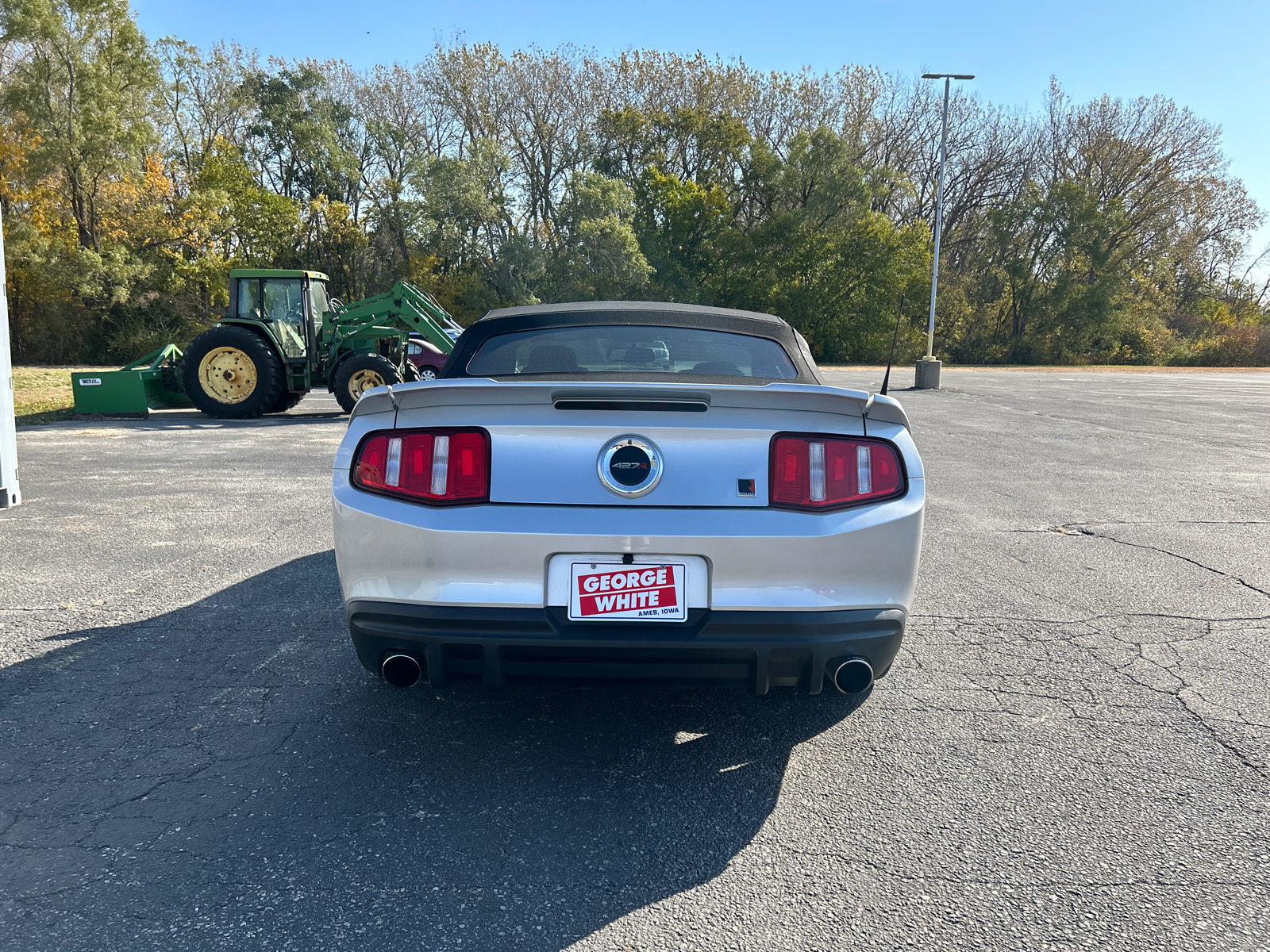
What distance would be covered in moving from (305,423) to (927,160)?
155ft

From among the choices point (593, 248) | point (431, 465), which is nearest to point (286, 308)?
point (431, 465)

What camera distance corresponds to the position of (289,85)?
38.8 metres

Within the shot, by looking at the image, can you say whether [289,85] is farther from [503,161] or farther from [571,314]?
[571,314]

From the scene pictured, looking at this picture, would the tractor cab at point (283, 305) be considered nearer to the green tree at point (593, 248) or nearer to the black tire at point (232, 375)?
the black tire at point (232, 375)

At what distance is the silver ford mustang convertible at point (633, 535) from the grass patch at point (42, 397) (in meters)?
9.78

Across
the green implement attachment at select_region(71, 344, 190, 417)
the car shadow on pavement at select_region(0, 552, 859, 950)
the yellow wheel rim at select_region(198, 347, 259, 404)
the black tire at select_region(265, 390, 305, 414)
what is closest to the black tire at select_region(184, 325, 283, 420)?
the yellow wheel rim at select_region(198, 347, 259, 404)

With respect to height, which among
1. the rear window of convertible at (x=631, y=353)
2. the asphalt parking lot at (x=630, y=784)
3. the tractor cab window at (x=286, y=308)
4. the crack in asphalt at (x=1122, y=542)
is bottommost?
the asphalt parking lot at (x=630, y=784)

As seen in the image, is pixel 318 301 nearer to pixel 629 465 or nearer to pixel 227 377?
pixel 227 377

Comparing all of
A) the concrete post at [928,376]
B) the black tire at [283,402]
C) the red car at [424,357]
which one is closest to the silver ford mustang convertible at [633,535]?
the black tire at [283,402]

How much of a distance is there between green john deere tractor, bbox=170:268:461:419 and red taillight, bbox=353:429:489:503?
1155cm

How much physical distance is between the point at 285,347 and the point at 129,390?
2445mm

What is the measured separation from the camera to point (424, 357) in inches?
798

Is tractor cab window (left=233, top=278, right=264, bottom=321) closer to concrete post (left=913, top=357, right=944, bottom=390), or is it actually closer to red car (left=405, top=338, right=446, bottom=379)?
red car (left=405, top=338, right=446, bottom=379)

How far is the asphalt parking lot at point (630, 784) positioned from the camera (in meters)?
2.10
